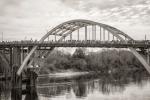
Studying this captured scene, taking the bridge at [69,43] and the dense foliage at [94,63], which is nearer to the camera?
the bridge at [69,43]

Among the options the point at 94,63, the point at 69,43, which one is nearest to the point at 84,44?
the point at 69,43

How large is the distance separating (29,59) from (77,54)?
4886 cm

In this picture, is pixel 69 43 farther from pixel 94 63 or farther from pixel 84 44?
pixel 94 63

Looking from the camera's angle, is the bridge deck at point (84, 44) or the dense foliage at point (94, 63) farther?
the dense foliage at point (94, 63)

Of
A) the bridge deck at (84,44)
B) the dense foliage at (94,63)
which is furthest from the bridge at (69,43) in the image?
the dense foliage at (94,63)

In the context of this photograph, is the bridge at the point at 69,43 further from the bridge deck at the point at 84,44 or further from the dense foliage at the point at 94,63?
the dense foliage at the point at 94,63

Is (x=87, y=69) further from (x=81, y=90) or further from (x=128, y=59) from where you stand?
(x=81, y=90)

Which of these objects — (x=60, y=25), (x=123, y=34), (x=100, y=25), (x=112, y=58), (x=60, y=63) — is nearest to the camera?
(x=123, y=34)

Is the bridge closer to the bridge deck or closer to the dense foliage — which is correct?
the bridge deck

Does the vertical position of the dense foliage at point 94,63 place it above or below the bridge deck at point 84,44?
below

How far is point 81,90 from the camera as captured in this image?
137ft

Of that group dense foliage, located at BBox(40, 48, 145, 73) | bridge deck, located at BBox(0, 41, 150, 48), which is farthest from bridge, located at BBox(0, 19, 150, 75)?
dense foliage, located at BBox(40, 48, 145, 73)

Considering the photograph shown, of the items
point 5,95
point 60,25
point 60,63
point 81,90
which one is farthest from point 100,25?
point 60,63

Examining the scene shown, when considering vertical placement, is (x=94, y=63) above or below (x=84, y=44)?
below
